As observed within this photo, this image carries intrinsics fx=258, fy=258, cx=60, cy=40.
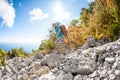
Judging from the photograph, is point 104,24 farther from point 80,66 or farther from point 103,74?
point 103,74

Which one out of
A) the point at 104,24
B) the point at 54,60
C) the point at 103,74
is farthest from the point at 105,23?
the point at 103,74

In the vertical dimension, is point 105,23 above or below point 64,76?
above

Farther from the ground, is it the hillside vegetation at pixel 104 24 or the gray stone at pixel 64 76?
the hillside vegetation at pixel 104 24

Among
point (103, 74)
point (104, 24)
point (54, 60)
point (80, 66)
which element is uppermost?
point (104, 24)

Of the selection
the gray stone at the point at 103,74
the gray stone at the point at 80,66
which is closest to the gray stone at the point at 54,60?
the gray stone at the point at 80,66

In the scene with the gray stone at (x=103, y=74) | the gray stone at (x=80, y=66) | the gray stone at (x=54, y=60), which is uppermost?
the gray stone at (x=54, y=60)

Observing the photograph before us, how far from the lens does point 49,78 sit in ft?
→ 32.0

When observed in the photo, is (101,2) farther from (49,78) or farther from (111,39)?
(49,78)

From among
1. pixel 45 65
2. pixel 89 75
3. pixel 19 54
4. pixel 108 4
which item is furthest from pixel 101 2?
pixel 19 54

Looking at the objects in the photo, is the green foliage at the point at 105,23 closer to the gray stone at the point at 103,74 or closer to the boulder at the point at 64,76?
the boulder at the point at 64,76

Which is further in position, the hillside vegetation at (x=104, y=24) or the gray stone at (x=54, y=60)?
the hillside vegetation at (x=104, y=24)

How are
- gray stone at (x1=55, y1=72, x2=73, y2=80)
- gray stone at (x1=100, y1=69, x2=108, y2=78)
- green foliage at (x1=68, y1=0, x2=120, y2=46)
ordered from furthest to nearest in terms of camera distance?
green foliage at (x1=68, y1=0, x2=120, y2=46) → gray stone at (x1=55, y1=72, x2=73, y2=80) → gray stone at (x1=100, y1=69, x2=108, y2=78)

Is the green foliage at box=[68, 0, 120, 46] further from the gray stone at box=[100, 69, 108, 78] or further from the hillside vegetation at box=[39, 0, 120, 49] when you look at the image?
the gray stone at box=[100, 69, 108, 78]

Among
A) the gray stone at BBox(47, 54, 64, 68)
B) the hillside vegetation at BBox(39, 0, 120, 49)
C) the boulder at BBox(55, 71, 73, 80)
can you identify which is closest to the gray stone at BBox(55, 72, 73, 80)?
the boulder at BBox(55, 71, 73, 80)
